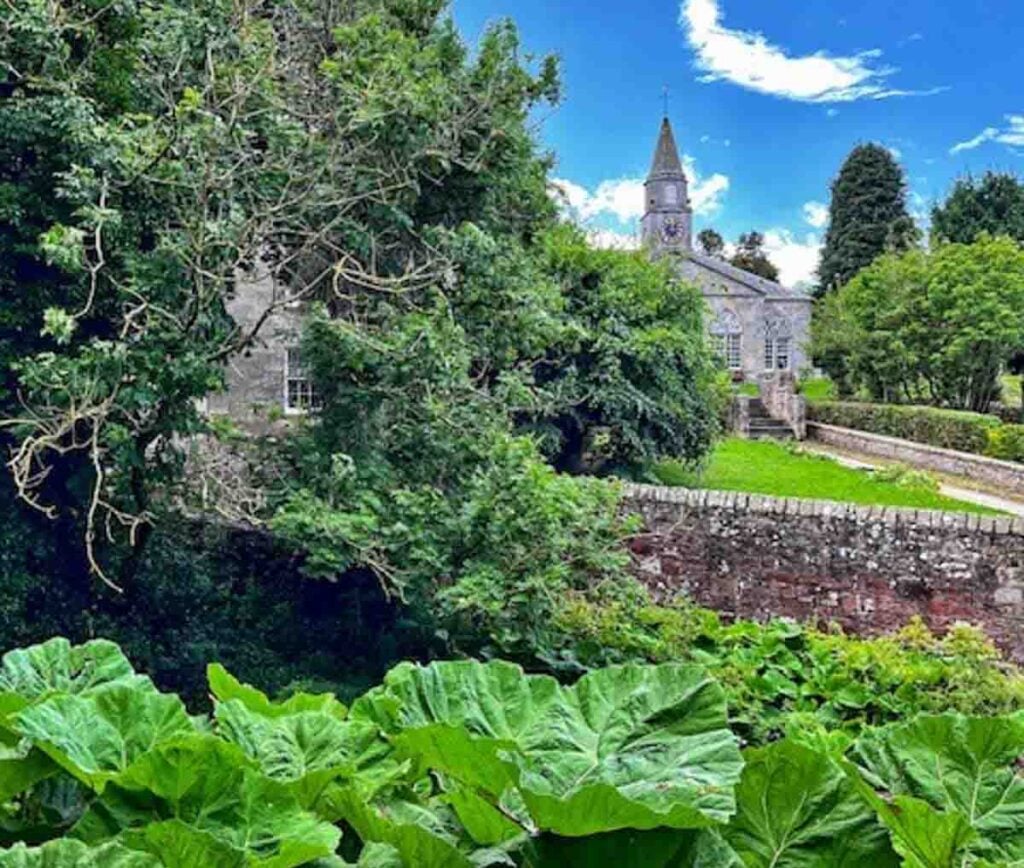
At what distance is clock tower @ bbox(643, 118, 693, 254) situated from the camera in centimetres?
5084

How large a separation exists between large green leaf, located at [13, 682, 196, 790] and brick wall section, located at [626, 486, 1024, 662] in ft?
32.4

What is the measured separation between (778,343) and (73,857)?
140ft

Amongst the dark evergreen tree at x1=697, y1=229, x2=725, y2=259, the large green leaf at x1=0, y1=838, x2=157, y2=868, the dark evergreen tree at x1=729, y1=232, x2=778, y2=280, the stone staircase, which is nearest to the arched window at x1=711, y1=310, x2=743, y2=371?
the dark evergreen tree at x1=729, y1=232, x2=778, y2=280

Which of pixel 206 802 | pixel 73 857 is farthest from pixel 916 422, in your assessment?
pixel 73 857

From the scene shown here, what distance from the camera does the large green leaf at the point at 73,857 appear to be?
1.00 meters

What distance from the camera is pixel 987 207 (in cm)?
3778

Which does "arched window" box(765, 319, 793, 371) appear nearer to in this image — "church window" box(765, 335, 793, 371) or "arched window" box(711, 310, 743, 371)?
"church window" box(765, 335, 793, 371)

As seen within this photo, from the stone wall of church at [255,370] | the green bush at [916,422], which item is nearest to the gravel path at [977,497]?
the green bush at [916,422]

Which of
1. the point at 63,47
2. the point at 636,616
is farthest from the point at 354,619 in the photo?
the point at 63,47

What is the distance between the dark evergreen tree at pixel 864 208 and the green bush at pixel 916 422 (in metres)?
18.9

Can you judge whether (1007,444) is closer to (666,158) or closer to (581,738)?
(581,738)

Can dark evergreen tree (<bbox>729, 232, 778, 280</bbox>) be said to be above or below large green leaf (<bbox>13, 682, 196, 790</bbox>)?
above

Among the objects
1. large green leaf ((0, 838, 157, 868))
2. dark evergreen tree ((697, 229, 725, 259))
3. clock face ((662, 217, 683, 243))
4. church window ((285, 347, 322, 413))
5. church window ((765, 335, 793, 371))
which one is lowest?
large green leaf ((0, 838, 157, 868))

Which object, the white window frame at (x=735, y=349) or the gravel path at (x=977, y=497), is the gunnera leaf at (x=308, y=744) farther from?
the white window frame at (x=735, y=349)
